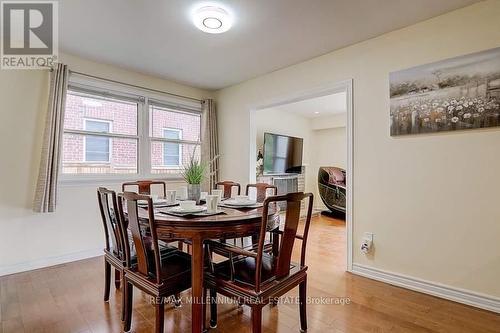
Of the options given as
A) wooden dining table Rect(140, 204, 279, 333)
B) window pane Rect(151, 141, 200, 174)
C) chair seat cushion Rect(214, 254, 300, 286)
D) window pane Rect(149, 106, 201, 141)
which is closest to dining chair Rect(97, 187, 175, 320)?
wooden dining table Rect(140, 204, 279, 333)

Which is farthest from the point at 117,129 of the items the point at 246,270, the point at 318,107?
the point at 318,107

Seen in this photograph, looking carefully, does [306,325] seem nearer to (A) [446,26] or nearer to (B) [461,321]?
(B) [461,321]

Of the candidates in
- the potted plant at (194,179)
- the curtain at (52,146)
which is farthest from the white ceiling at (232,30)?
the potted plant at (194,179)

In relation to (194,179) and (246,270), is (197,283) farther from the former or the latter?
(194,179)

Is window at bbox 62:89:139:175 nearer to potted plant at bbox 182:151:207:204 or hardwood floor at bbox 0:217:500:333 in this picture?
hardwood floor at bbox 0:217:500:333

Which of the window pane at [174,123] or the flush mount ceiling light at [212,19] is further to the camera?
the window pane at [174,123]

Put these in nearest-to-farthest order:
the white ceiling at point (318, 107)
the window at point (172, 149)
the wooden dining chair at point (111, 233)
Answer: the wooden dining chair at point (111, 233), the window at point (172, 149), the white ceiling at point (318, 107)

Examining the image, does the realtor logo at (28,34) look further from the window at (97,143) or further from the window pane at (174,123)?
the window pane at (174,123)

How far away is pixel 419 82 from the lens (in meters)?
2.42

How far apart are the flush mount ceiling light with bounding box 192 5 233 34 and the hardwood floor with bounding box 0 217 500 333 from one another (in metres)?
2.41

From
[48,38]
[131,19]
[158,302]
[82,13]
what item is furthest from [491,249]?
[48,38]

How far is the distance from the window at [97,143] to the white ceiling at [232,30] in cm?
80

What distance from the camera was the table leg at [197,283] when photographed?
155 cm

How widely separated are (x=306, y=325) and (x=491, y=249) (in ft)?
5.27
